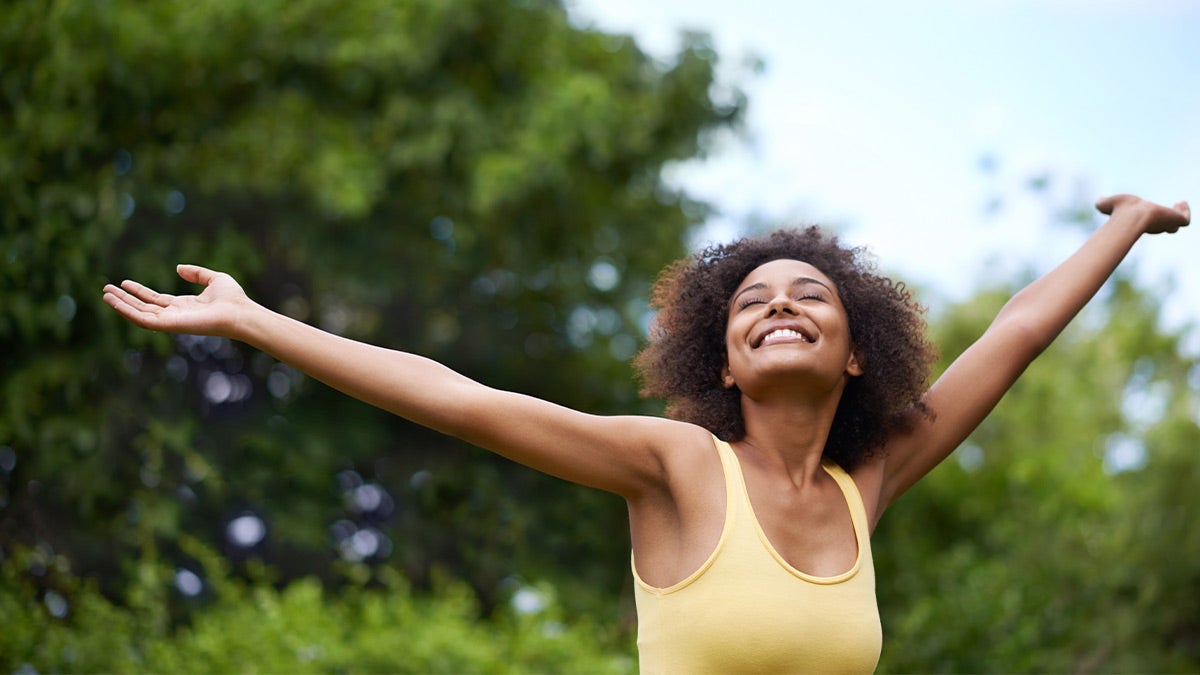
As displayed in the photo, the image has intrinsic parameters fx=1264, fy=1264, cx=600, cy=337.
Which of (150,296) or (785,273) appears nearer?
(150,296)

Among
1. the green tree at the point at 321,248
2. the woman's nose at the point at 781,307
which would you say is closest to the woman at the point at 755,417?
the woman's nose at the point at 781,307

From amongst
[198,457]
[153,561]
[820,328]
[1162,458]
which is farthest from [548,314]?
[820,328]

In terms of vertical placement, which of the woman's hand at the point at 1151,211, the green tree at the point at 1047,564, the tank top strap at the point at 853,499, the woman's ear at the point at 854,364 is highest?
the woman's hand at the point at 1151,211

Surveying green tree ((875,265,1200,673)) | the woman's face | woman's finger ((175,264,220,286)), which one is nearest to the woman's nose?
the woman's face

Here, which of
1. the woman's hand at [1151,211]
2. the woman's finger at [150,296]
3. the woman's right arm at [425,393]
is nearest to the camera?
the woman's right arm at [425,393]

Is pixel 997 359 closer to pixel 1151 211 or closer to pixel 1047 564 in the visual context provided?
pixel 1151 211

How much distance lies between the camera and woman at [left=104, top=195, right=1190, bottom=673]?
2.21m

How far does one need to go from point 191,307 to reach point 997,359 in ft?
5.39

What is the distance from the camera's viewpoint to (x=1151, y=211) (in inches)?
115

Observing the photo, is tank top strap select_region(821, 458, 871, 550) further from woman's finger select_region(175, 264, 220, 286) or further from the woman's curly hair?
woman's finger select_region(175, 264, 220, 286)

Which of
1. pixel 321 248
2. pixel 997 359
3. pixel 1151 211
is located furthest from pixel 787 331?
pixel 321 248

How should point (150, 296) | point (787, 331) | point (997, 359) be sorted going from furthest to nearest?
point (997, 359) → point (787, 331) → point (150, 296)

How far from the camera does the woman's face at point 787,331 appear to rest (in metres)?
2.40

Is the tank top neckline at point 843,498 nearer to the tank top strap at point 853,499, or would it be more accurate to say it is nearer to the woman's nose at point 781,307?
the tank top strap at point 853,499
